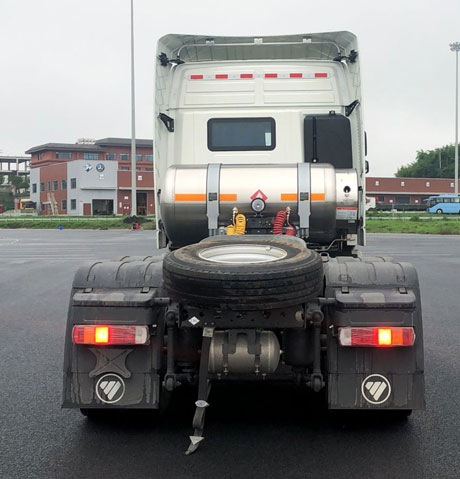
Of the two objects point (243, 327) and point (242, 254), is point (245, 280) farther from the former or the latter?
point (242, 254)

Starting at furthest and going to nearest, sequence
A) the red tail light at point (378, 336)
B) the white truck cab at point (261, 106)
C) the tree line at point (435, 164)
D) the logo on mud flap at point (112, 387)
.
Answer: the tree line at point (435, 164) → the white truck cab at point (261, 106) → the logo on mud flap at point (112, 387) → the red tail light at point (378, 336)

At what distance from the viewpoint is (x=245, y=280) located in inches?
136

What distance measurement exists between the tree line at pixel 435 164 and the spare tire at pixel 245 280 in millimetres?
109405

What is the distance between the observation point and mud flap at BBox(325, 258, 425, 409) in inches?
152

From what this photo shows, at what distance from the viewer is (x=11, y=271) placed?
603 inches

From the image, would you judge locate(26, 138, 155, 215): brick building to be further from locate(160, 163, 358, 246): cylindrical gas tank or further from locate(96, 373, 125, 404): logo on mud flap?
locate(96, 373, 125, 404): logo on mud flap

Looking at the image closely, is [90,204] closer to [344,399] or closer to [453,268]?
[453,268]

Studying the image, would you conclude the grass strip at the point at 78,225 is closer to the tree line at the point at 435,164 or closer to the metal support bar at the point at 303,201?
the metal support bar at the point at 303,201

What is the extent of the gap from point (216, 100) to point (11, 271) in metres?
9.87

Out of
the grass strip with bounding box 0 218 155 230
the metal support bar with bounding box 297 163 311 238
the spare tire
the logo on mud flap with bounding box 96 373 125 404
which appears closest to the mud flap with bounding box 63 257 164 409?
the logo on mud flap with bounding box 96 373 125 404

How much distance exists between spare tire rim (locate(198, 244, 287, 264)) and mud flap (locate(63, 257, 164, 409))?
1.48ft

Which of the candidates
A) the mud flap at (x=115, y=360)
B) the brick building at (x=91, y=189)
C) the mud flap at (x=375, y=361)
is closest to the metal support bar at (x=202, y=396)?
the mud flap at (x=115, y=360)

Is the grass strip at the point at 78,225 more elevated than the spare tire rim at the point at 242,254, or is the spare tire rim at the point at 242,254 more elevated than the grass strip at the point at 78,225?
the spare tire rim at the point at 242,254

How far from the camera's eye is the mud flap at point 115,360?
389 centimetres
